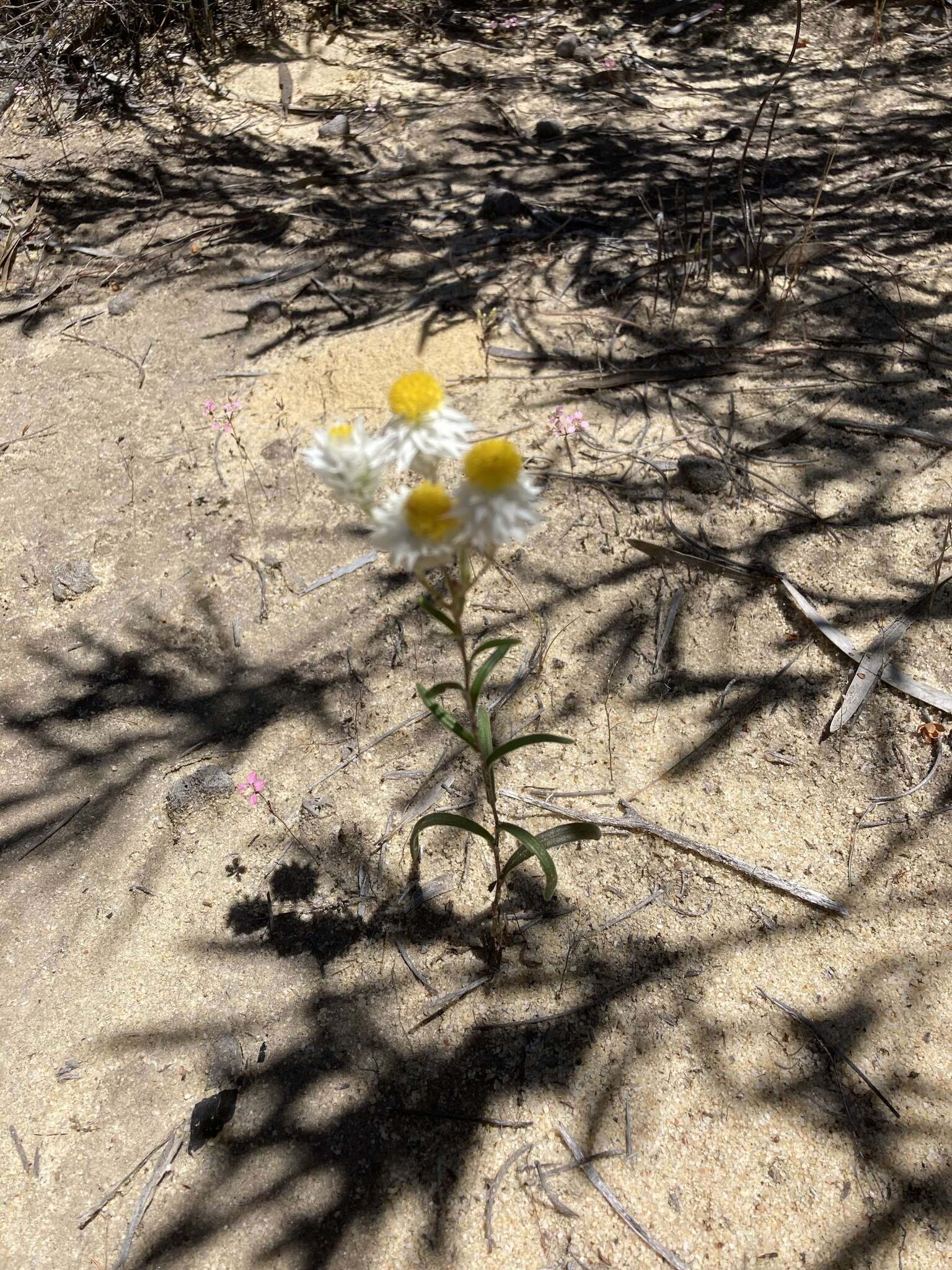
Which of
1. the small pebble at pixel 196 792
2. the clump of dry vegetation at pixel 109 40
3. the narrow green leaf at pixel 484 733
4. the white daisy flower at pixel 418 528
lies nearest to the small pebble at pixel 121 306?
the clump of dry vegetation at pixel 109 40

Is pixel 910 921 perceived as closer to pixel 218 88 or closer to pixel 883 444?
pixel 883 444

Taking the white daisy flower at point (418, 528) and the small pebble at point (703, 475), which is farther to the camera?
the small pebble at point (703, 475)

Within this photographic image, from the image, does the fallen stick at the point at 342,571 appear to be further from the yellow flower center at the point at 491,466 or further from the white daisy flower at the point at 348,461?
the yellow flower center at the point at 491,466

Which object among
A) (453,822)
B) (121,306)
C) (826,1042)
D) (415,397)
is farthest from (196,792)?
(121,306)

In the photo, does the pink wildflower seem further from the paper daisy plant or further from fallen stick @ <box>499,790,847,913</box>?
the paper daisy plant

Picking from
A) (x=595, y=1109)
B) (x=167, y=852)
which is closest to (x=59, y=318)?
(x=167, y=852)

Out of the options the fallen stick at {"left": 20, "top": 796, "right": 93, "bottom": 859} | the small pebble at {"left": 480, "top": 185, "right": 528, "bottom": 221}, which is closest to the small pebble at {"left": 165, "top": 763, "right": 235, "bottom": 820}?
the fallen stick at {"left": 20, "top": 796, "right": 93, "bottom": 859}
